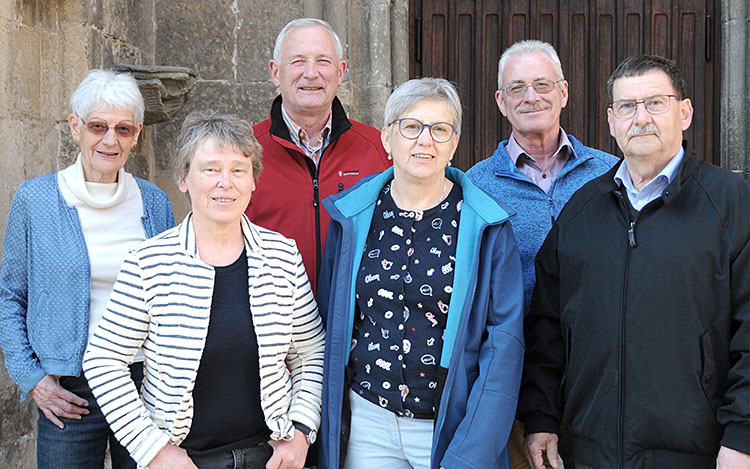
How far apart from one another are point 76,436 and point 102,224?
2.17 ft

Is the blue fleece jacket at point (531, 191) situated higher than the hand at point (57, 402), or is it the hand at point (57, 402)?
the blue fleece jacket at point (531, 191)

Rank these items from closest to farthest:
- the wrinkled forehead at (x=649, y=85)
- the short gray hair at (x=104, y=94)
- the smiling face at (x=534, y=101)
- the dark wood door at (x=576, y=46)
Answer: the wrinkled forehead at (x=649, y=85)
the short gray hair at (x=104, y=94)
the smiling face at (x=534, y=101)
the dark wood door at (x=576, y=46)

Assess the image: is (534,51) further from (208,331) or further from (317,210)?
(208,331)

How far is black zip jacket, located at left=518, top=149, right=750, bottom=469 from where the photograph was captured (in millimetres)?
1843

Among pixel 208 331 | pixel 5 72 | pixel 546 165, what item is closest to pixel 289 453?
pixel 208 331

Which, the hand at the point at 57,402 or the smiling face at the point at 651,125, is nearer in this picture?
the smiling face at the point at 651,125

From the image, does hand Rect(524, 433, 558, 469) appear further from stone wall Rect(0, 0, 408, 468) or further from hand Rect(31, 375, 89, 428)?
stone wall Rect(0, 0, 408, 468)

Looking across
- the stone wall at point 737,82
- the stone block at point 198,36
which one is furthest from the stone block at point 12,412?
the stone wall at point 737,82

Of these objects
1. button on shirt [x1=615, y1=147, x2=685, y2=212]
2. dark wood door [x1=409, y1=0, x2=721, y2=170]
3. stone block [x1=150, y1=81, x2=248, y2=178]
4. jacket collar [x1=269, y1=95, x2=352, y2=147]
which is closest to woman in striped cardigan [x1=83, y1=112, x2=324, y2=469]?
jacket collar [x1=269, y1=95, x2=352, y2=147]

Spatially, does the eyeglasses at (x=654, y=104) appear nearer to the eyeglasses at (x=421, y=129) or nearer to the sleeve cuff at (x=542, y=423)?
the eyeglasses at (x=421, y=129)

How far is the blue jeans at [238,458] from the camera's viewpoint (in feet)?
6.23

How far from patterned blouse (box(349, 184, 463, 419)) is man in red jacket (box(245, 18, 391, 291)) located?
633mm

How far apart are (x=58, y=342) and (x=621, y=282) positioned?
166 centimetres

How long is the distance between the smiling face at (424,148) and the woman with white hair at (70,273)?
35.6 inches
